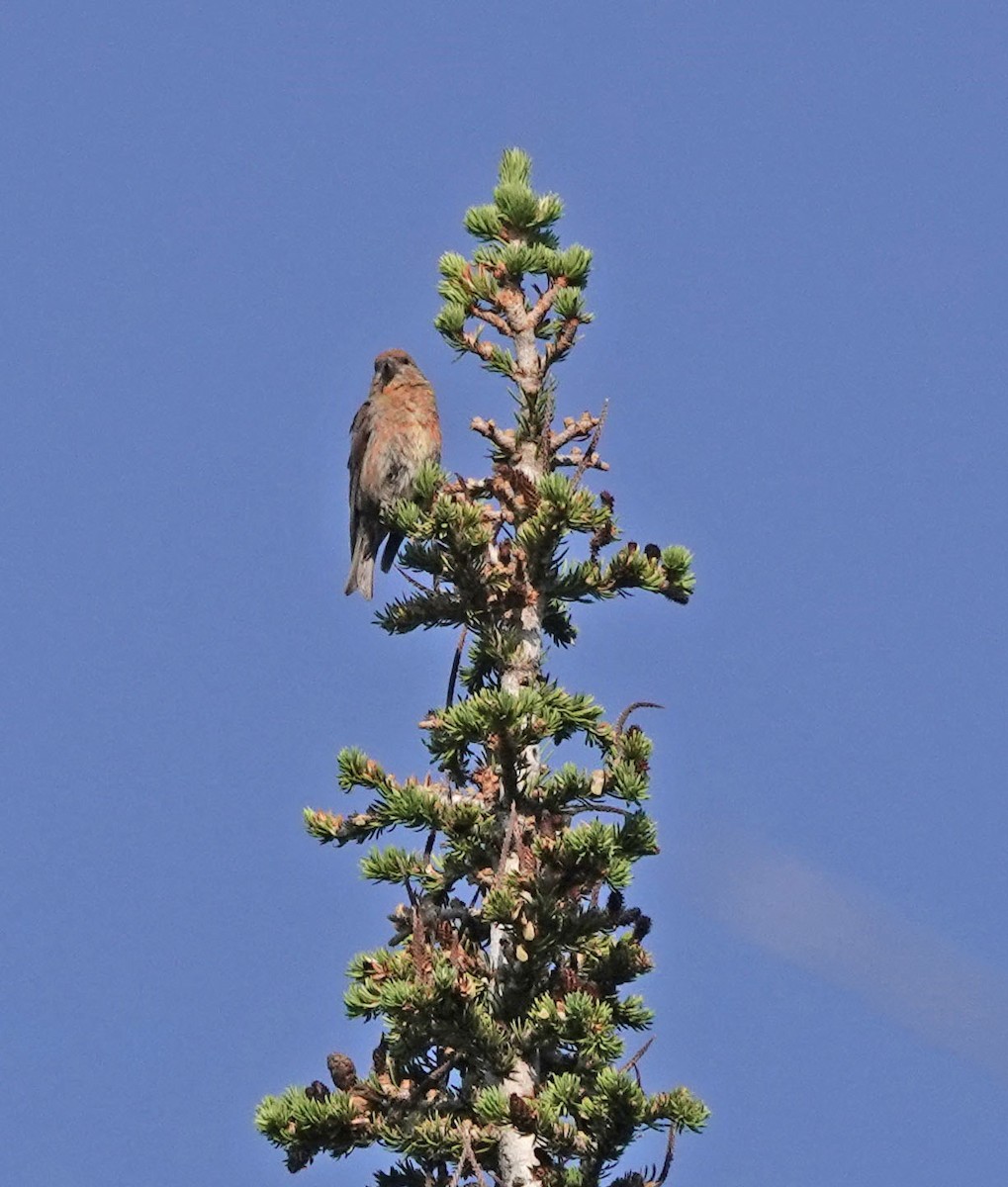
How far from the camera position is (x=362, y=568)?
1293cm

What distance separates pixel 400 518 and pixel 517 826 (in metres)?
1.45

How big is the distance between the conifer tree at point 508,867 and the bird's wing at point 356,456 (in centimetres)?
305

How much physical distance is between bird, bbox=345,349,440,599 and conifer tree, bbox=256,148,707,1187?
9.14ft

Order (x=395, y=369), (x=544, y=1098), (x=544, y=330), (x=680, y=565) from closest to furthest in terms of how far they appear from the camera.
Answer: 1. (x=544, y=1098)
2. (x=680, y=565)
3. (x=544, y=330)
4. (x=395, y=369)

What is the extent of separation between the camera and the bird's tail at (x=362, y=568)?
12.9 meters

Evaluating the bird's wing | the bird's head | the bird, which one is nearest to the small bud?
the bird

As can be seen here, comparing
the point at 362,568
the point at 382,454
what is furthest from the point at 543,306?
the point at 362,568

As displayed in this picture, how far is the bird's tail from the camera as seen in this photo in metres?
12.9

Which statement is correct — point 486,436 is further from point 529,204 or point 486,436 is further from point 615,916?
point 615,916

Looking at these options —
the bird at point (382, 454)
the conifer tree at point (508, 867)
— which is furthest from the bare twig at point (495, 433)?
the bird at point (382, 454)

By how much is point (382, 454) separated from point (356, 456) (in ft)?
1.03

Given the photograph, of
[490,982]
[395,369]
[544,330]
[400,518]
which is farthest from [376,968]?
[395,369]

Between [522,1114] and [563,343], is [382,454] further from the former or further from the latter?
[522,1114]

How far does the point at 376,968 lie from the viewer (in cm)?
866
